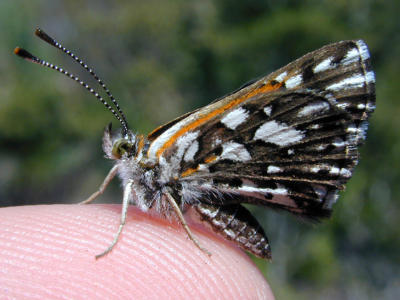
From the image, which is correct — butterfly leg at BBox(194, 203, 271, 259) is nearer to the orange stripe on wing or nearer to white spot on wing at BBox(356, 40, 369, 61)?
the orange stripe on wing

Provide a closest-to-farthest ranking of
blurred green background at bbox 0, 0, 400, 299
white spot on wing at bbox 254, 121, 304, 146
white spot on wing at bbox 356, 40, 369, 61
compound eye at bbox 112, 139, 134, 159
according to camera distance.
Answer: white spot on wing at bbox 356, 40, 369, 61
white spot on wing at bbox 254, 121, 304, 146
compound eye at bbox 112, 139, 134, 159
blurred green background at bbox 0, 0, 400, 299

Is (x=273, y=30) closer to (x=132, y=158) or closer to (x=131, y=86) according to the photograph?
(x=131, y=86)

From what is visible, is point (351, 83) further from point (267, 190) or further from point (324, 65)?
point (267, 190)

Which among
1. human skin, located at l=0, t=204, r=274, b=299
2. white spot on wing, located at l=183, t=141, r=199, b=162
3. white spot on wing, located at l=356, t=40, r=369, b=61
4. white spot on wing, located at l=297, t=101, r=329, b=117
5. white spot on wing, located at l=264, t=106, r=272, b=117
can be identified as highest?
white spot on wing, located at l=356, t=40, r=369, b=61

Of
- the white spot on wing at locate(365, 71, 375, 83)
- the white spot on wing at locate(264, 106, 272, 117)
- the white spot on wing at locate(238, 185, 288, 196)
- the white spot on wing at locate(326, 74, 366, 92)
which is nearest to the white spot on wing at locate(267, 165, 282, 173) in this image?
the white spot on wing at locate(238, 185, 288, 196)

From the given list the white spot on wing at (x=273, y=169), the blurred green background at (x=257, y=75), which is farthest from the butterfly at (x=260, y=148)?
the blurred green background at (x=257, y=75)

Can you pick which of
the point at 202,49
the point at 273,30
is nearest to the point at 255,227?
the point at 273,30

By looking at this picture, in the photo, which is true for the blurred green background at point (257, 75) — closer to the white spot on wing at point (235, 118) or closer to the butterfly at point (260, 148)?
the butterfly at point (260, 148)
